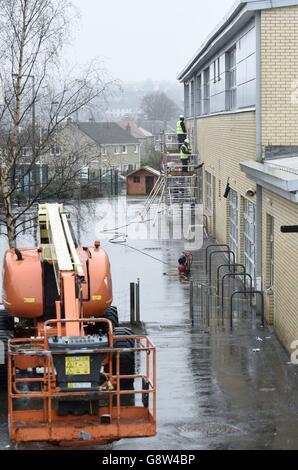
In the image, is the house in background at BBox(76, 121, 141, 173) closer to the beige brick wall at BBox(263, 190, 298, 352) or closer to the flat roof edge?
the flat roof edge

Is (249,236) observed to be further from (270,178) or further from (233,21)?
(270,178)

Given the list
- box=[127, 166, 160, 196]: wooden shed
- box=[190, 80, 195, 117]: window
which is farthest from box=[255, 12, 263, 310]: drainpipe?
box=[127, 166, 160, 196]: wooden shed

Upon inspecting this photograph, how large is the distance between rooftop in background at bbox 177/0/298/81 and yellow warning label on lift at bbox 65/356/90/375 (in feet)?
39.0

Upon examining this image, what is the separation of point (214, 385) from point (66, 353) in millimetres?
4618

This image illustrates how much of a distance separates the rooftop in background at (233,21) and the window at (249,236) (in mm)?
4418

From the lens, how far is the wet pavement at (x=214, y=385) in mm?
12875

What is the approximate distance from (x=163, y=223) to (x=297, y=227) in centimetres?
2644

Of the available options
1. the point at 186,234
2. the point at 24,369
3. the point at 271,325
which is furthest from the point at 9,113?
the point at 186,234

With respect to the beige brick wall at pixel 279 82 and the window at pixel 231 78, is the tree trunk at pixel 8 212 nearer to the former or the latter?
the beige brick wall at pixel 279 82

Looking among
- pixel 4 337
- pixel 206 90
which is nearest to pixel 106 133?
pixel 206 90

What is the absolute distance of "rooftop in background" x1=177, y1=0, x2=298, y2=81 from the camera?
21172mm

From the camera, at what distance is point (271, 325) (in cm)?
2019

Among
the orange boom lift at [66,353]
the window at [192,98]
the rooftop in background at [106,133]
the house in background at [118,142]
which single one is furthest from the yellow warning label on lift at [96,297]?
the house in background at [118,142]
